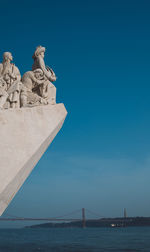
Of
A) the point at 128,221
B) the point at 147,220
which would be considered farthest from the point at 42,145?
the point at 128,221

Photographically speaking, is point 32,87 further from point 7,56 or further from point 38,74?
point 7,56

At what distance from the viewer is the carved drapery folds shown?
18.9ft

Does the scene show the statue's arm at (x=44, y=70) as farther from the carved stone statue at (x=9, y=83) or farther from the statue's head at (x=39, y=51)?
the carved stone statue at (x=9, y=83)

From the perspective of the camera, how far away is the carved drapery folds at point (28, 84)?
577 centimetres

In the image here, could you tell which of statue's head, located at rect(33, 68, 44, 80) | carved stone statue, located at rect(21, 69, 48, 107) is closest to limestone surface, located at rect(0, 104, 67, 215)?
carved stone statue, located at rect(21, 69, 48, 107)

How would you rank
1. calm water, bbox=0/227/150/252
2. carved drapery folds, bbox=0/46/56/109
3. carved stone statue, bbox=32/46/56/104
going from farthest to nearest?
calm water, bbox=0/227/150/252, carved stone statue, bbox=32/46/56/104, carved drapery folds, bbox=0/46/56/109

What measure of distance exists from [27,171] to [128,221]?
3865 inches

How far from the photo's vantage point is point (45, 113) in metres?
5.83

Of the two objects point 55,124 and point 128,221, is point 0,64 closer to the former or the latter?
point 55,124

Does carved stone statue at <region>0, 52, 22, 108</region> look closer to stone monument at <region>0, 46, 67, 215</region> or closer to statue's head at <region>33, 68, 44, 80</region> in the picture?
stone monument at <region>0, 46, 67, 215</region>

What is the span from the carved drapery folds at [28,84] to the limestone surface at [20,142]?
38 centimetres

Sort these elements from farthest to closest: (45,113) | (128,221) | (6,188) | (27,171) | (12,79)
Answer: (128,221), (12,79), (45,113), (27,171), (6,188)

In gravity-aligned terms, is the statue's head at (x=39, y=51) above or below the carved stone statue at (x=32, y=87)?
above

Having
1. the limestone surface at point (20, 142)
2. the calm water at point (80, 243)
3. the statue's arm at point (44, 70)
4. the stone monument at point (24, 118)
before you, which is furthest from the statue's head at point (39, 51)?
the calm water at point (80, 243)
